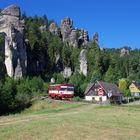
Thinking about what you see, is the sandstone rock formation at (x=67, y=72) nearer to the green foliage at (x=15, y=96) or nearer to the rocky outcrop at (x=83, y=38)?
the rocky outcrop at (x=83, y=38)

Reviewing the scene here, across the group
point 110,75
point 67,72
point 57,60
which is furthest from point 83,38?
point 110,75

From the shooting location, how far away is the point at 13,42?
99625mm

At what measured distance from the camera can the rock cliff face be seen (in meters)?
97.1

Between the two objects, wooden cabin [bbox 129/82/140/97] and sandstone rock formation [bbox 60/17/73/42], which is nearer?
wooden cabin [bbox 129/82/140/97]

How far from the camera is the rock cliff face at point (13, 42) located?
318ft

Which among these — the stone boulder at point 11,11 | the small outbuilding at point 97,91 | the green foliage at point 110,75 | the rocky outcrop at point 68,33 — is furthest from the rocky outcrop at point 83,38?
the small outbuilding at point 97,91

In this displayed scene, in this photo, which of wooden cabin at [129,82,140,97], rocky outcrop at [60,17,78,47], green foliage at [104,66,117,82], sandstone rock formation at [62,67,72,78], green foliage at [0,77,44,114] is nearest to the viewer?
green foliage at [0,77,44,114]

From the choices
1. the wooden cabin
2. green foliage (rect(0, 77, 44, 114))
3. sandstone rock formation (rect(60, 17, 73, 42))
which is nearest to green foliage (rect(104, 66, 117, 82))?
the wooden cabin

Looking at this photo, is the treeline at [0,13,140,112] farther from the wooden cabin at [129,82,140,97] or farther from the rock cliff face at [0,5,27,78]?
the wooden cabin at [129,82,140,97]

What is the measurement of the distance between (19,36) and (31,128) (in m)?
77.7

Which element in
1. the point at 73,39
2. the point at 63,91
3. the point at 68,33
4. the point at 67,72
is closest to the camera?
the point at 63,91

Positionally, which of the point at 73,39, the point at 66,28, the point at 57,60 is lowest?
the point at 57,60

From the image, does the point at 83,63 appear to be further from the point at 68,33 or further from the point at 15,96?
the point at 15,96

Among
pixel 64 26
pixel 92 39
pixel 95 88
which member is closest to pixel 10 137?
pixel 95 88
